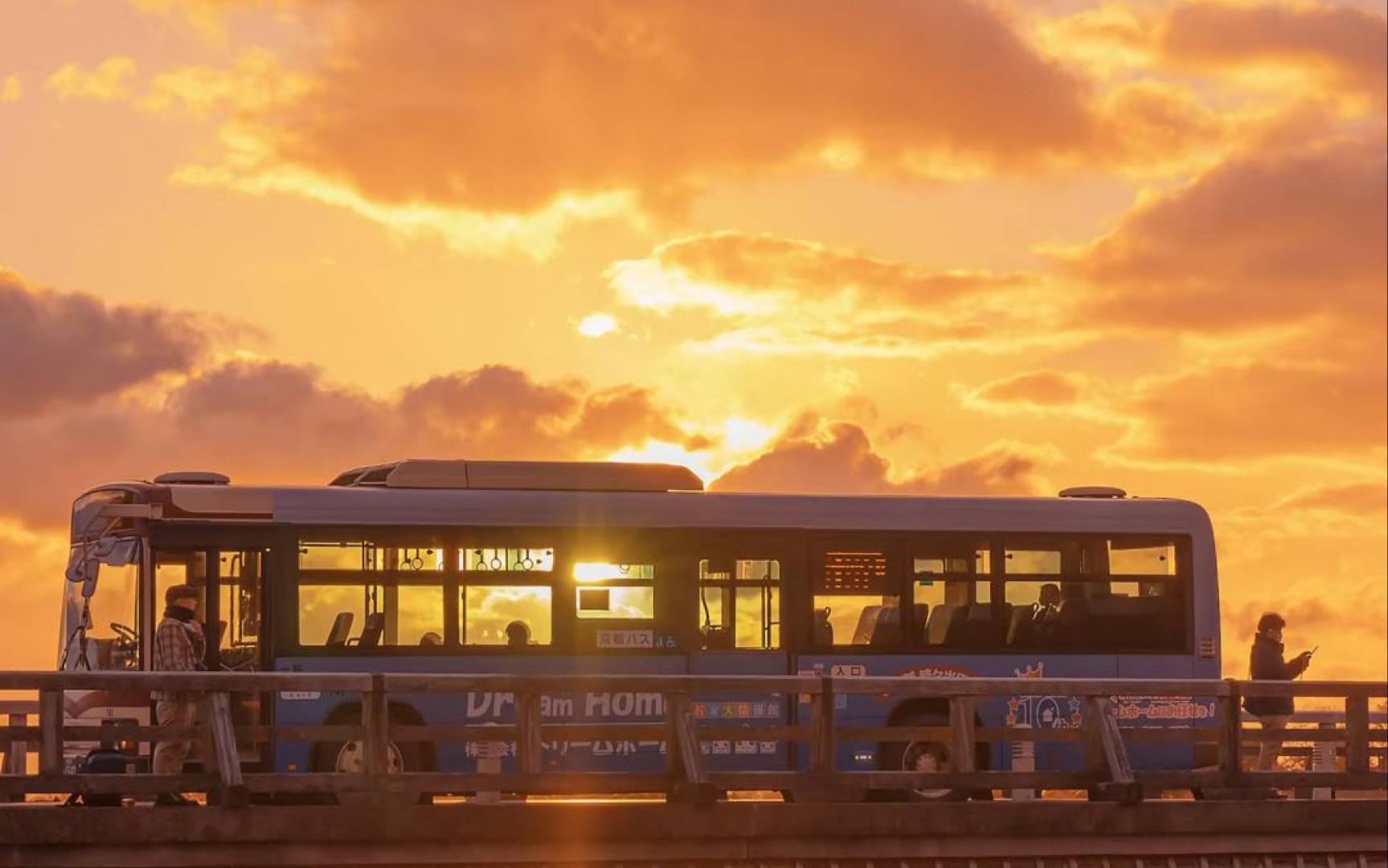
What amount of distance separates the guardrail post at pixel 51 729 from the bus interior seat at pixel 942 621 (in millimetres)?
11492

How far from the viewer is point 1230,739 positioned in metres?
21.0

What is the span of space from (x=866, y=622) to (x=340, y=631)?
19.1 feet

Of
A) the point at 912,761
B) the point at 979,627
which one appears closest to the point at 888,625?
the point at 979,627

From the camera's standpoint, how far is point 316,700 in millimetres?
25312

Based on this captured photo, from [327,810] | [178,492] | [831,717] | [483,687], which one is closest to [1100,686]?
[831,717]

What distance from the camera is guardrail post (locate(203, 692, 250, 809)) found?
17.8 metres

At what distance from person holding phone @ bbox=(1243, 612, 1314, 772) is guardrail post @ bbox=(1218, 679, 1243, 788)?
4.46 meters

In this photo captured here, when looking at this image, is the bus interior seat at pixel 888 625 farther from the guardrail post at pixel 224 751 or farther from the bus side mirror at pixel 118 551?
the guardrail post at pixel 224 751

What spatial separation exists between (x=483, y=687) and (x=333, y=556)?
23.4 ft

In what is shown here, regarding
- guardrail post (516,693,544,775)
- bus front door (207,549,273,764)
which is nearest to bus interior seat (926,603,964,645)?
bus front door (207,549,273,764)

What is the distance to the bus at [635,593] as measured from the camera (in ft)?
83.1

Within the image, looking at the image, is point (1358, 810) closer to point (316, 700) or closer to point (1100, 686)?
point (1100, 686)

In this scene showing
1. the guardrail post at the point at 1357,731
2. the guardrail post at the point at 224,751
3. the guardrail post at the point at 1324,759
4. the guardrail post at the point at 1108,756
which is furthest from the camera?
the guardrail post at the point at 1324,759

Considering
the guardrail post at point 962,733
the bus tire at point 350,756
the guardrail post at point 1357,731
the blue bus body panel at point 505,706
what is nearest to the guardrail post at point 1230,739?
the guardrail post at point 1357,731
